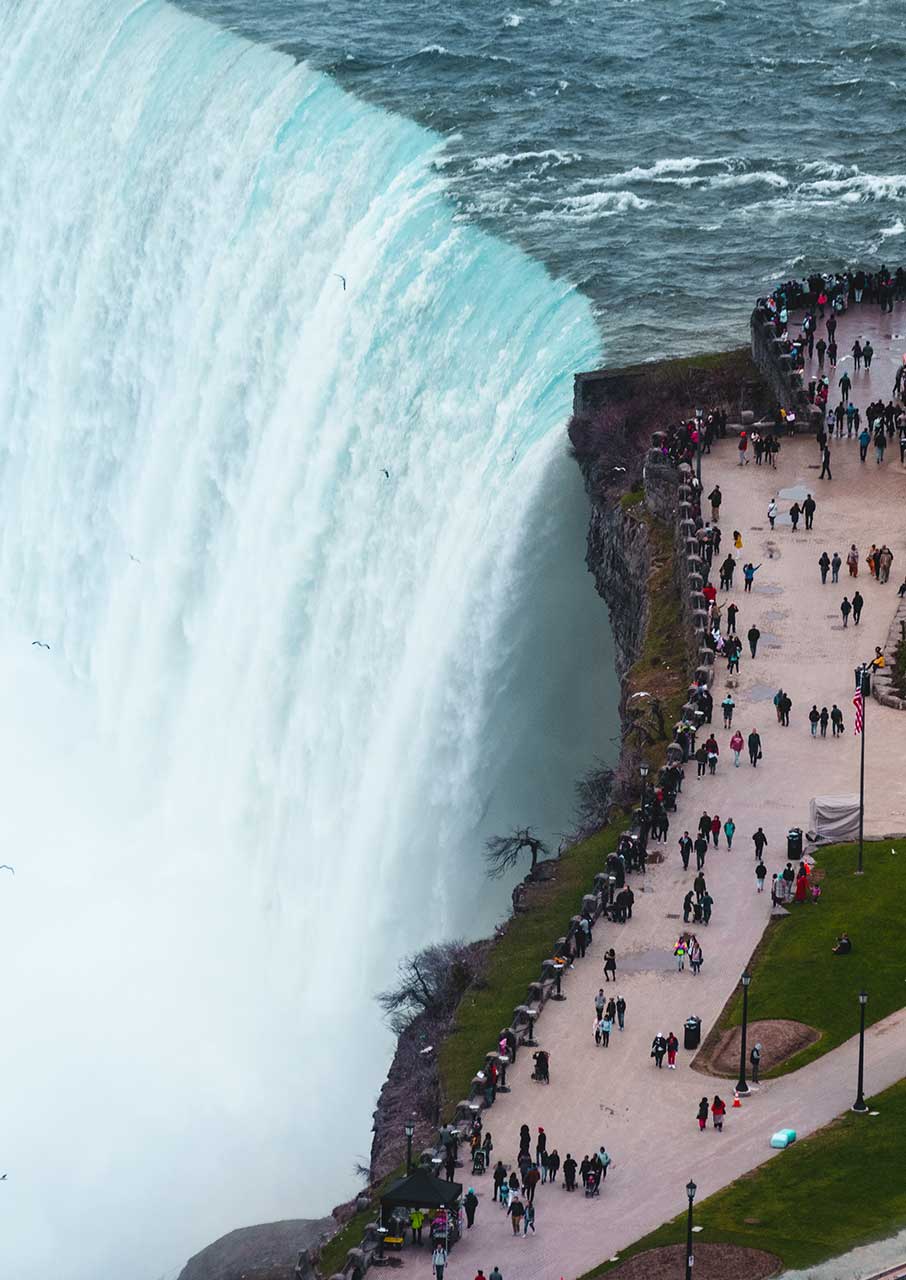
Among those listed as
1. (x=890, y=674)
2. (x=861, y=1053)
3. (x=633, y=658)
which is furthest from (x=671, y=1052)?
(x=633, y=658)

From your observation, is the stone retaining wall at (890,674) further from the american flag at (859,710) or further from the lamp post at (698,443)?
the lamp post at (698,443)

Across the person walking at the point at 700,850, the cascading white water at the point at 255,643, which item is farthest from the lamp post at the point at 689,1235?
the cascading white water at the point at 255,643

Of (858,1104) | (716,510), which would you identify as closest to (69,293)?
(716,510)

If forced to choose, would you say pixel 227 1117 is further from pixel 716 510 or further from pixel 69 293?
pixel 69 293

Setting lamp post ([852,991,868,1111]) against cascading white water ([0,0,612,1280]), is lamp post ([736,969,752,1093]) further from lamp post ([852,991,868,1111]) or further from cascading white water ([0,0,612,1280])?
cascading white water ([0,0,612,1280])

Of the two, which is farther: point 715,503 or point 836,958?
point 715,503

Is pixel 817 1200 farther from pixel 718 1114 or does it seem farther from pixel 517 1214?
pixel 517 1214
